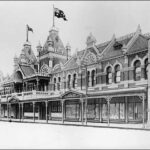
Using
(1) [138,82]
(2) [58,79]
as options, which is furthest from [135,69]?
(2) [58,79]

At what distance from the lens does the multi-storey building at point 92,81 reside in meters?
22.6

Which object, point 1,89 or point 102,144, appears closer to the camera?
point 102,144

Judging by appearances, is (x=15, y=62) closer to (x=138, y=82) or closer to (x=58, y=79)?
(x=58, y=79)

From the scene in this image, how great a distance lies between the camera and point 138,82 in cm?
2294

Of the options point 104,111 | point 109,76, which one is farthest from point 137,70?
point 104,111

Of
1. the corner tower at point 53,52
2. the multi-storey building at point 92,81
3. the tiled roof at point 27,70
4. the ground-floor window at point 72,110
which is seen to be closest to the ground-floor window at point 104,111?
the multi-storey building at point 92,81

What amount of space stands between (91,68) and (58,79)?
605 centimetres

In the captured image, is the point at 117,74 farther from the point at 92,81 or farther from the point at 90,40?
the point at 90,40

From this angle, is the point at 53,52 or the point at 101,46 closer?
the point at 101,46

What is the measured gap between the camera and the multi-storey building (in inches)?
890

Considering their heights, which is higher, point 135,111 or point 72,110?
point 135,111

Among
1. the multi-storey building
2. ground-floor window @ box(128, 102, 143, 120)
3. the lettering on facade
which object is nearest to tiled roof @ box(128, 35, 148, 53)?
the multi-storey building

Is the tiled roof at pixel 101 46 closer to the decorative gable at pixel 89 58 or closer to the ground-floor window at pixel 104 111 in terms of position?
the decorative gable at pixel 89 58

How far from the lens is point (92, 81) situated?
27.8 m
